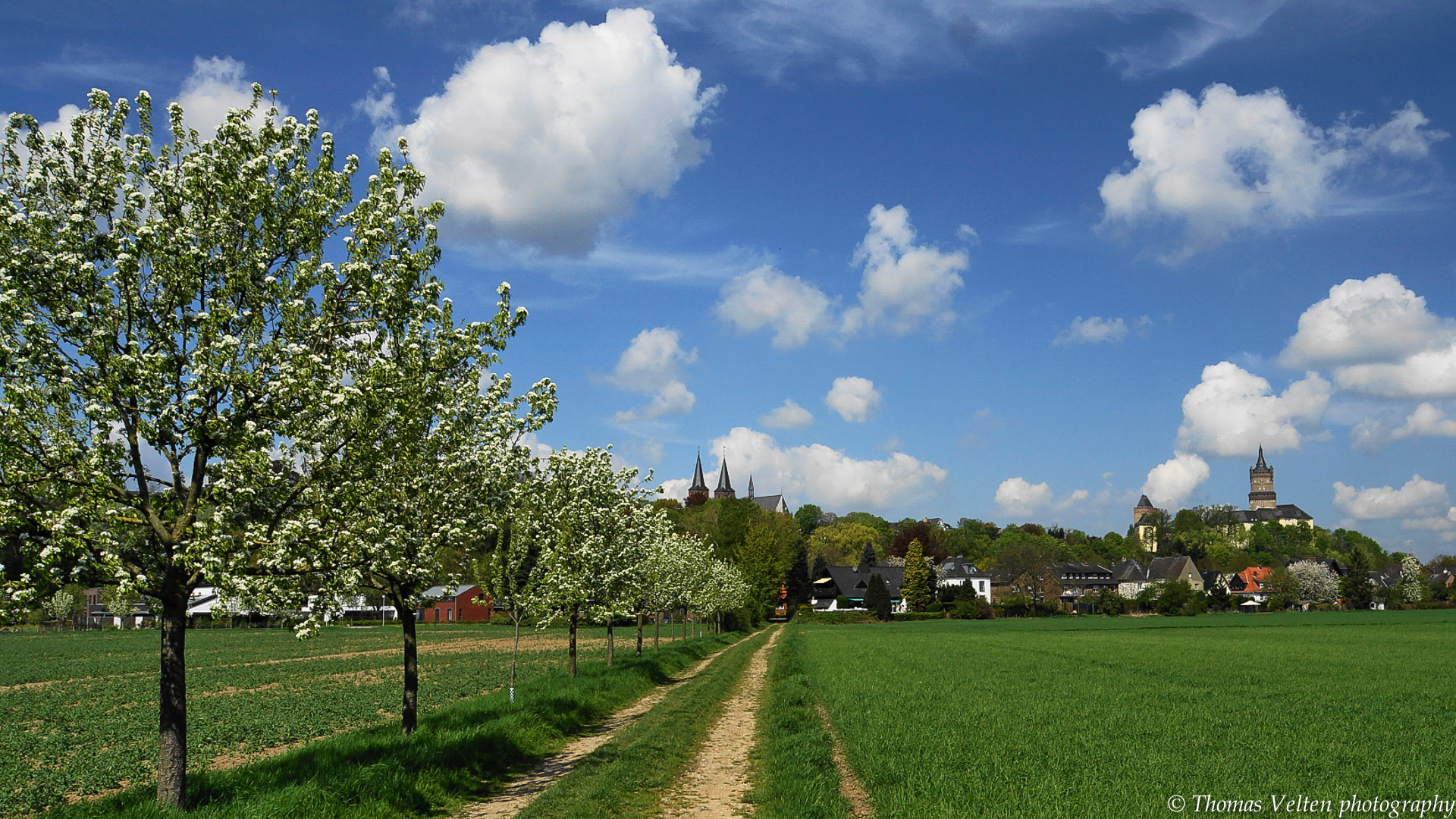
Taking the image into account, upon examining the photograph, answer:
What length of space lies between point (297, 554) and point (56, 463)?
8.91 ft

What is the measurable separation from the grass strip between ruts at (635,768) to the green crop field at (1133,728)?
3.28 metres

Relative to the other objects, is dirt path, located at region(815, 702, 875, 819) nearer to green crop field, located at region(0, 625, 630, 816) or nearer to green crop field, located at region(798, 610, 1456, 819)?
green crop field, located at region(798, 610, 1456, 819)

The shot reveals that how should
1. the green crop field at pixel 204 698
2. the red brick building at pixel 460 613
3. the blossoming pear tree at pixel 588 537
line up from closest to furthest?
the green crop field at pixel 204 698 < the blossoming pear tree at pixel 588 537 < the red brick building at pixel 460 613

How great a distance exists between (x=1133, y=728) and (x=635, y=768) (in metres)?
11.1

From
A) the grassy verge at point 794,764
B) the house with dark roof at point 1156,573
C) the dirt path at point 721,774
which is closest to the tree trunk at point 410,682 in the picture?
the dirt path at point 721,774

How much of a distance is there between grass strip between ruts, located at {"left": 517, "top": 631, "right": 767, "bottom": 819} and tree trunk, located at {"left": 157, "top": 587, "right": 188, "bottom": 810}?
→ 4.24 meters

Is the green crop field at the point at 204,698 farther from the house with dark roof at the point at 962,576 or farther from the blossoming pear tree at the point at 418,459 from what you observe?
the house with dark roof at the point at 962,576

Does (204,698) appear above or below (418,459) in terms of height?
below

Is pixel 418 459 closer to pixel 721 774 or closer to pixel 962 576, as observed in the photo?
pixel 721 774

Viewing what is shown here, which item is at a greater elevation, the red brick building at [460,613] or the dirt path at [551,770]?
the dirt path at [551,770]

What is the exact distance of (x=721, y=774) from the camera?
1465 centimetres

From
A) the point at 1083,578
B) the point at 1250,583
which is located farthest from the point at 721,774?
the point at 1250,583

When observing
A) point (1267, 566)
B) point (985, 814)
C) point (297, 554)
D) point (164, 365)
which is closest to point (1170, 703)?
point (985, 814)

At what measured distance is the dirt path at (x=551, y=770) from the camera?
1248cm
